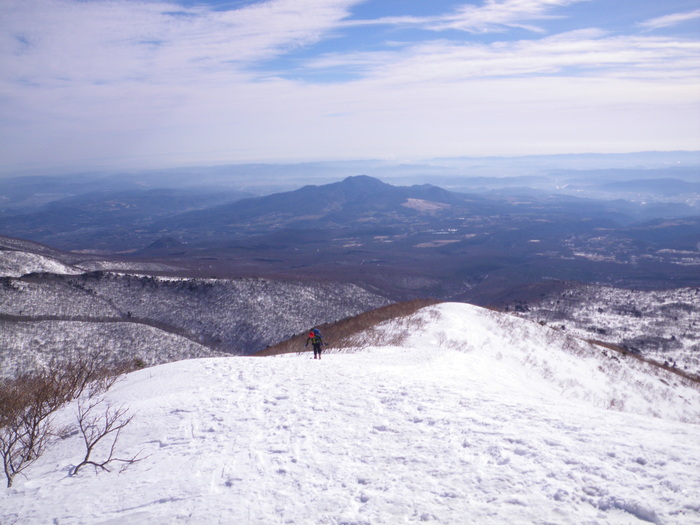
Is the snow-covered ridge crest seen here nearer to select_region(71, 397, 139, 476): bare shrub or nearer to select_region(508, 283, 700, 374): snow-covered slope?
select_region(71, 397, 139, 476): bare shrub

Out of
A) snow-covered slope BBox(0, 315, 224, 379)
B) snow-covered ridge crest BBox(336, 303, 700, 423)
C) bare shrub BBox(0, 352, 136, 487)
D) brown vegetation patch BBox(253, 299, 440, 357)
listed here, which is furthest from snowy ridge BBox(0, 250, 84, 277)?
snow-covered ridge crest BBox(336, 303, 700, 423)

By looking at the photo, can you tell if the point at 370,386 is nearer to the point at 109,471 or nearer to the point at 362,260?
the point at 109,471

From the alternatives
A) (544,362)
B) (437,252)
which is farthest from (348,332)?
(437,252)

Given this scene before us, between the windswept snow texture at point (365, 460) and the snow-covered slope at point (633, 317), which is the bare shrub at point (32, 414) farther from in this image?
the snow-covered slope at point (633, 317)

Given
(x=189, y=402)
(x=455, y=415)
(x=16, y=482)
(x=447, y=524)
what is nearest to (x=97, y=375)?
(x=189, y=402)

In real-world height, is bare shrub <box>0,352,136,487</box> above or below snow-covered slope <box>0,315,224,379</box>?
above

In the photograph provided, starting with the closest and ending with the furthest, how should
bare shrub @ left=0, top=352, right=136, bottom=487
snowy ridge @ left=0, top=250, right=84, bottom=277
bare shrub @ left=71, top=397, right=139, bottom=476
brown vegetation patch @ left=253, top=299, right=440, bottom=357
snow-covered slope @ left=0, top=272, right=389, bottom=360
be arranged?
bare shrub @ left=71, top=397, right=139, bottom=476, bare shrub @ left=0, top=352, right=136, bottom=487, brown vegetation patch @ left=253, top=299, right=440, bottom=357, snow-covered slope @ left=0, top=272, right=389, bottom=360, snowy ridge @ left=0, top=250, right=84, bottom=277

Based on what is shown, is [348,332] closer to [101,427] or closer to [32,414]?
[101,427]
